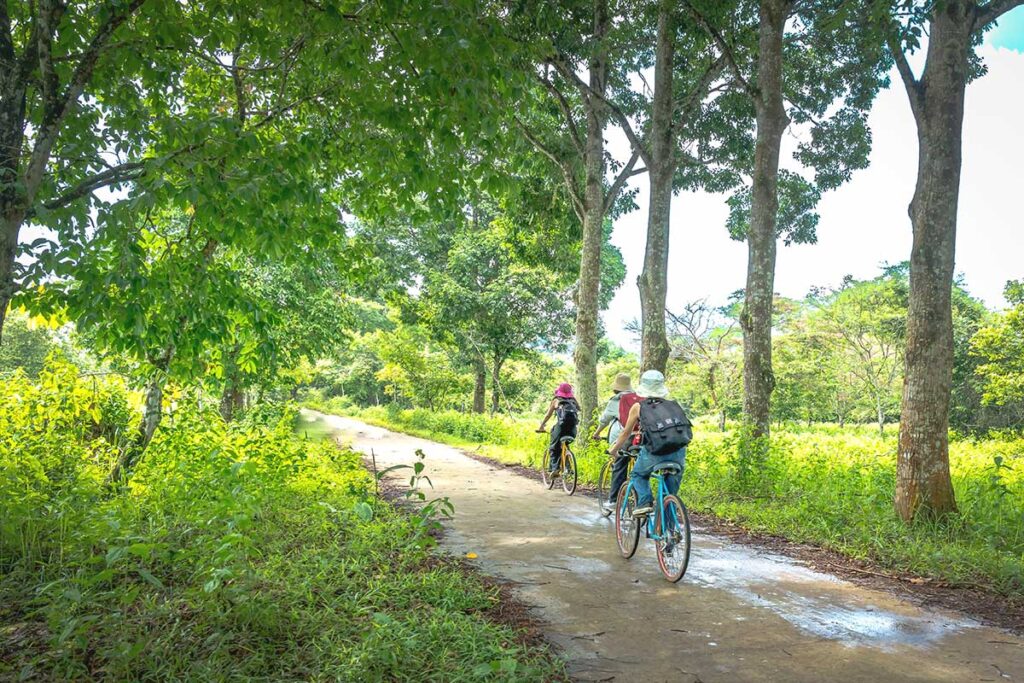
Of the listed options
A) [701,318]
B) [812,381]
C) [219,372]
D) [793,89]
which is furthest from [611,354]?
[219,372]

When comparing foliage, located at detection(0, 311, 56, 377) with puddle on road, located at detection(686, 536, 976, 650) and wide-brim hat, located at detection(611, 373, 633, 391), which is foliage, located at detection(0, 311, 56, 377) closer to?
wide-brim hat, located at detection(611, 373, 633, 391)

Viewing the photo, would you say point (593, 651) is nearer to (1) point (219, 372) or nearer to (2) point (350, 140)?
(2) point (350, 140)

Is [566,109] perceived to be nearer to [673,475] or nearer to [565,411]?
[565,411]

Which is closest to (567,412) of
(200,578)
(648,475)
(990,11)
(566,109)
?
(648,475)

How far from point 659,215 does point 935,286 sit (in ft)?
23.3

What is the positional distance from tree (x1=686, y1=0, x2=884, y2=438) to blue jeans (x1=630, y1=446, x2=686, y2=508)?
5141 millimetres

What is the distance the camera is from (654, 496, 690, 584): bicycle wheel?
5648 mm

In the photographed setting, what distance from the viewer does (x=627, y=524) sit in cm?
677

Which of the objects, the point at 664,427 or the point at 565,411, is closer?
the point at 664,427

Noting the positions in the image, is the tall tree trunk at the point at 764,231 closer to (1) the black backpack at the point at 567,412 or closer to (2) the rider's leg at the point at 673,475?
(1) the black backpack at the point at 567,412

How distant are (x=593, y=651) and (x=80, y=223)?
4.79 metres

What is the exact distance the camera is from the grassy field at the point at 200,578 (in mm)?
3580

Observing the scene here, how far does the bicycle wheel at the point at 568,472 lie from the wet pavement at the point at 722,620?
3.26 meters

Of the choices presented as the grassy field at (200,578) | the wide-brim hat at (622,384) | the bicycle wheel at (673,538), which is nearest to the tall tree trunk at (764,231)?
the wide-brim hat at (622,384)
